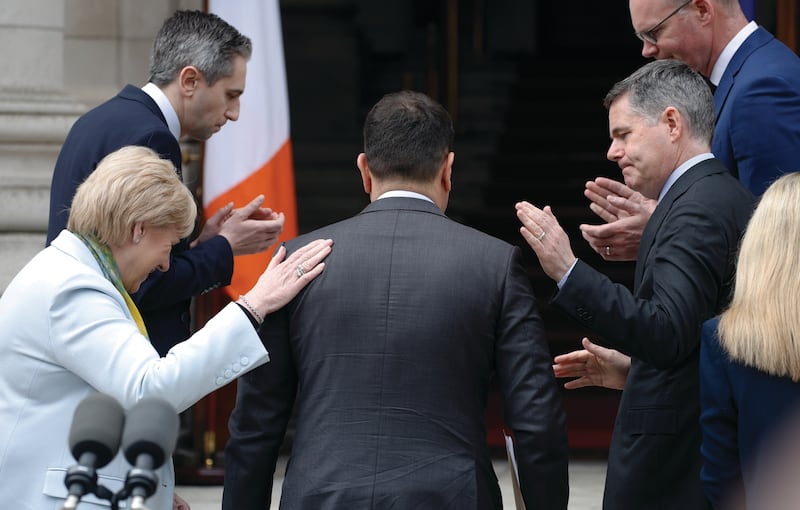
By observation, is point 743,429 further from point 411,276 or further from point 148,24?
point 148,24

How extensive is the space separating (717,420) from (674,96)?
35.2 inches

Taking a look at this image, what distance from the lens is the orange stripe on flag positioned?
6059 millimetres

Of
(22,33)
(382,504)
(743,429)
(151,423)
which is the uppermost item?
(22,33)

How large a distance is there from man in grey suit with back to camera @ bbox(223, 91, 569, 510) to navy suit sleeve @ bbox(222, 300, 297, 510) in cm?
1

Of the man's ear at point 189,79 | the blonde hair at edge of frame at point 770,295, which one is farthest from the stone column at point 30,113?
the blonde hair at edge of frame at point 770,295

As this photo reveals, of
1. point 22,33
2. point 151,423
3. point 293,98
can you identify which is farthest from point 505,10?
point 151,423

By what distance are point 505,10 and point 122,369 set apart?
1402 cm

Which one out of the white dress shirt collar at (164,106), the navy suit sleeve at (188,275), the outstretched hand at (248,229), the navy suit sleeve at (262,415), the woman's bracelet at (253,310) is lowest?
the navy suit sleeve at (262,415)

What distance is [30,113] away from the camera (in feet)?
20.6

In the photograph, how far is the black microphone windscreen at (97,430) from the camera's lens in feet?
6.86

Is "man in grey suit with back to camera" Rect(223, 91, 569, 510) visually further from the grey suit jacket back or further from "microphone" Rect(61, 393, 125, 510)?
"microphone" Rect(61, 393, 125, 510)

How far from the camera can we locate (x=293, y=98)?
12.8 metres

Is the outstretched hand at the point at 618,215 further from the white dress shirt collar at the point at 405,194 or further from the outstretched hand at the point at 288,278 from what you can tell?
the outstretched hand at the point at 288,278

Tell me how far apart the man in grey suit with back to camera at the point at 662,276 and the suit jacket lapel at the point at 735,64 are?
1.08ft
